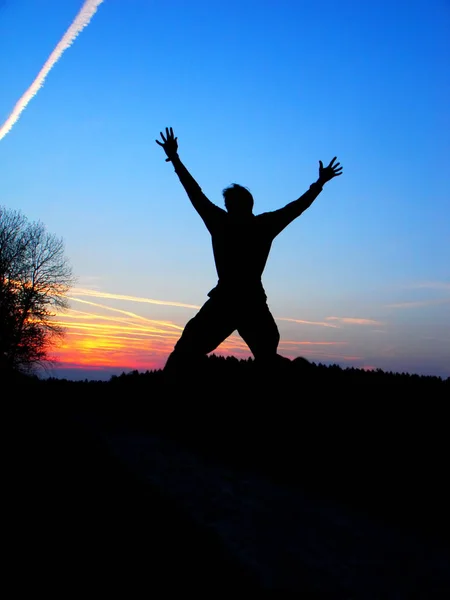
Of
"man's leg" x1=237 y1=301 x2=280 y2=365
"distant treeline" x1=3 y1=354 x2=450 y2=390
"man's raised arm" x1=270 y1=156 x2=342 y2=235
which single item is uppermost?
"man's raised arm" x1=270 y1=156 x2=342 y2=235

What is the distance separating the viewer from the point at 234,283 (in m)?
5.85

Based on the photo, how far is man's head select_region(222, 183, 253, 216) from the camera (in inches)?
243

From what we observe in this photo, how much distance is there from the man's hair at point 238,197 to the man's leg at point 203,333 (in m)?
1.26

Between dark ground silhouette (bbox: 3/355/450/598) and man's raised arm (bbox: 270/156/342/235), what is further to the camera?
man's raised arm (bbox: 270/156/342/235)

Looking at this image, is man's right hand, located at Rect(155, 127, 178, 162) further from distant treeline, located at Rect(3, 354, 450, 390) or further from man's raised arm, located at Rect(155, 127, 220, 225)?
distant treeline, located at Rect(3, 354, 450, 390)

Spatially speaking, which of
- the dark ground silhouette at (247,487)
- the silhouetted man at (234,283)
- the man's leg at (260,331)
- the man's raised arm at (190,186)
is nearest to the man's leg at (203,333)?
the silhouetted man at (234,283)

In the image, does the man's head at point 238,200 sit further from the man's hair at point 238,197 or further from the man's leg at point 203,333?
the man's leg at point 203,333

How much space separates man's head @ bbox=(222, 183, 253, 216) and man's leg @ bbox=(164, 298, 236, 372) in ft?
3.85

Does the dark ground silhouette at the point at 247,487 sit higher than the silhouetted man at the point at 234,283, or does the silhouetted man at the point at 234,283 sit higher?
the silhouetted man at the point at 234,283

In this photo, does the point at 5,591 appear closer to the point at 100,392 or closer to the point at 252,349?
the point at 252,349

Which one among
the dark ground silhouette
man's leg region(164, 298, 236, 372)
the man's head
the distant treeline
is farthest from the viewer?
the man's head

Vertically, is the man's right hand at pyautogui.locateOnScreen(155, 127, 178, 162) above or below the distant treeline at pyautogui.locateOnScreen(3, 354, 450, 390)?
above

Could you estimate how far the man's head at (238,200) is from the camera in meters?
6.16

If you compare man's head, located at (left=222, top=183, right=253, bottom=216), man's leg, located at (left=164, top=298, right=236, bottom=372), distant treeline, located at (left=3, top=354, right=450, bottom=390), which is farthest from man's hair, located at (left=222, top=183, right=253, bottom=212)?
distant treeline, located at (left=3, top=354, right=450, bottom=390)
